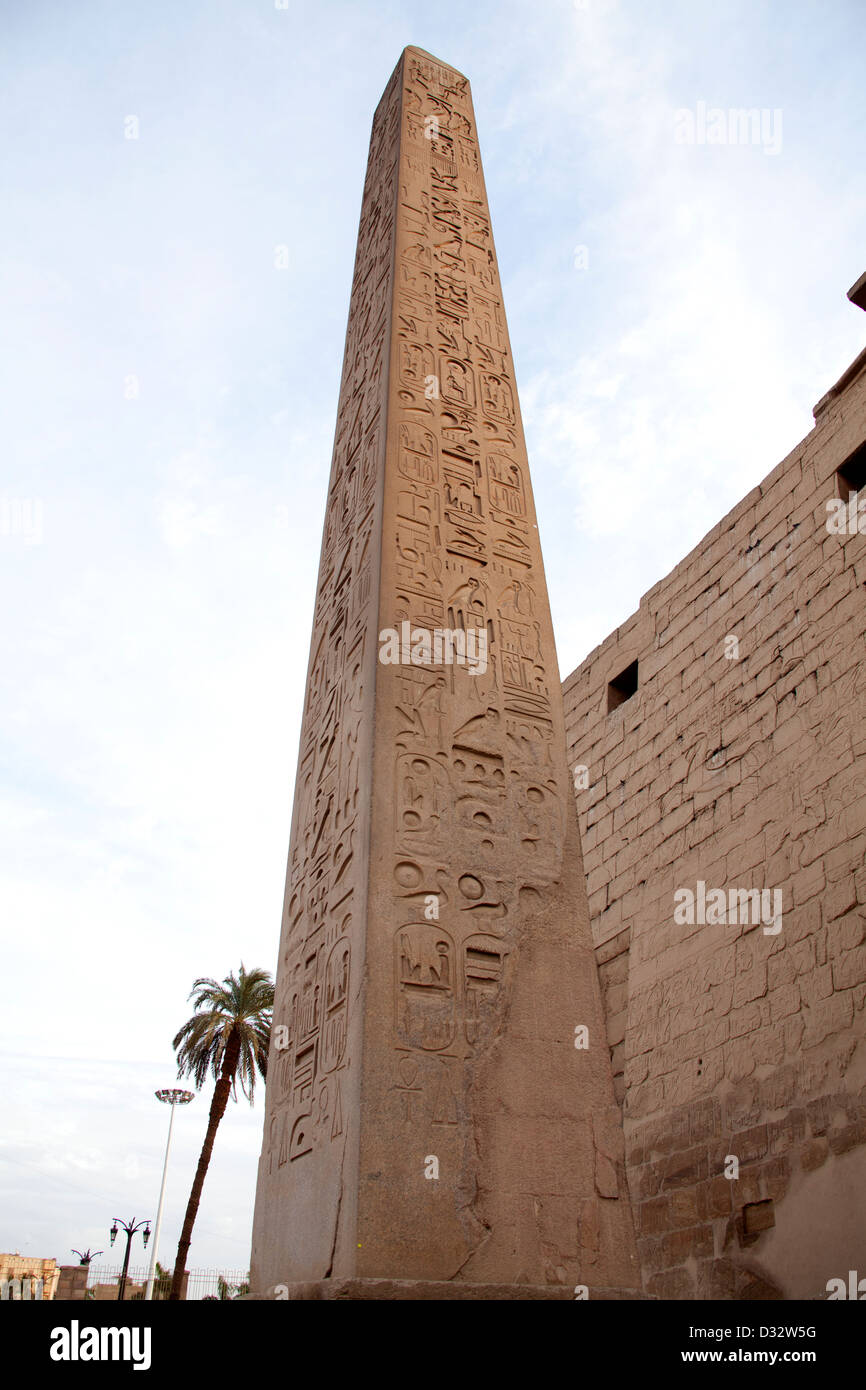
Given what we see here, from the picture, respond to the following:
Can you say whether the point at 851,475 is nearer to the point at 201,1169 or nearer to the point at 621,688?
the point at 621,688

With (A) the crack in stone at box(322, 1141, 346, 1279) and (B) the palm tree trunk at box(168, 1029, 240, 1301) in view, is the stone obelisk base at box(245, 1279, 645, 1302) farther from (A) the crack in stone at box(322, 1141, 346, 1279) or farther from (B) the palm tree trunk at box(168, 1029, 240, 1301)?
(B) the palm tree trunk at box(168, 1029, 240, 1301)

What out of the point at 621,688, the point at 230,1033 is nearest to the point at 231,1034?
the point at 230,1033

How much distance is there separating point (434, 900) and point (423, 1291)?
978 millimetres

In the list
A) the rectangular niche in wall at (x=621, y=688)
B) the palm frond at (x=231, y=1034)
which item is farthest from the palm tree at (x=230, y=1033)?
the rectangular niche in wall at (x=621, y=688)

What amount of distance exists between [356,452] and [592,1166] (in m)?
2.80

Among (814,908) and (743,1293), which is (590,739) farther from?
(743,1293)

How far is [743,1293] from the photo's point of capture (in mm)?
5066

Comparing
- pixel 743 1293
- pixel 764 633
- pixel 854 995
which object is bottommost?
pixel 743 1293

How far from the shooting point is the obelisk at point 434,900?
2.69 m

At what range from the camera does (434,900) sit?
306 cm

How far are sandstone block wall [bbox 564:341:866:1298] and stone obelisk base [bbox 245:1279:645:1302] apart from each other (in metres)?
2.58

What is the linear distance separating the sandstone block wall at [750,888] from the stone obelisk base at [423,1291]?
2576mm
